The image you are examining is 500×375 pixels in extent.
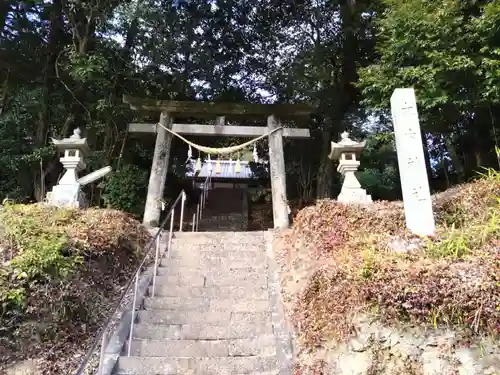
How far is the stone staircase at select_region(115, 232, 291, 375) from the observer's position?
443cm

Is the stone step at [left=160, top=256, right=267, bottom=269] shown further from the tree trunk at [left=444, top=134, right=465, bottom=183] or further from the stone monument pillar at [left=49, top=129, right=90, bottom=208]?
the tree trunk at [left=444, top=134, right=465, bottom=183]

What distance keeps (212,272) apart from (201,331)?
Answer: 1.41 m

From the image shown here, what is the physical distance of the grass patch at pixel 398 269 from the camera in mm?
3893

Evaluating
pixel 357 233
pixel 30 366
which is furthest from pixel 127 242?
pixel 357 233

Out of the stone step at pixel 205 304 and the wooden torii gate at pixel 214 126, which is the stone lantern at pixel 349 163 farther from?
the stone step at pixel 205 304

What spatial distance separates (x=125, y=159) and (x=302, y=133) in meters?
4.87

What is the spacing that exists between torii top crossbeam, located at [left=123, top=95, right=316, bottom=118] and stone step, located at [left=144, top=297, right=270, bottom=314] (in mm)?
5829

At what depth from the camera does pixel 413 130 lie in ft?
19.8

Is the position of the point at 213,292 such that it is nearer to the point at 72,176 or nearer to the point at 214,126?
the point at 72,176

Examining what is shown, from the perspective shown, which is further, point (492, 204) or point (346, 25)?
point (346, 25)

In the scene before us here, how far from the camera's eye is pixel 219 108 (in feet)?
34.2

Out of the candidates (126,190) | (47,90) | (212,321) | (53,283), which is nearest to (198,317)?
(212,321)

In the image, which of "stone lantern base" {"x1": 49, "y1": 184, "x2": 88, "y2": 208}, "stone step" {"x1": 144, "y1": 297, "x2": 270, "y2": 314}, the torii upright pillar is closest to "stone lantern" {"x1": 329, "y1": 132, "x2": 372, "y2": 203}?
the torii upright pillar

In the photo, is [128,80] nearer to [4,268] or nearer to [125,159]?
[125,159]
